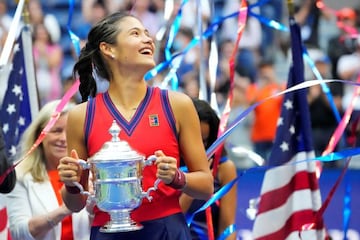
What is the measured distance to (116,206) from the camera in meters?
4.70

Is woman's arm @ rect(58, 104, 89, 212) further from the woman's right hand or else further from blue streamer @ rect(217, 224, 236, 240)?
A: blue streamer @ rect(217, 224, 236, 240)

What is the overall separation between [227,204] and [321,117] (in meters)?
6.29

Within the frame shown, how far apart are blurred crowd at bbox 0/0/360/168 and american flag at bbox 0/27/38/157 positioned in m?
5.05

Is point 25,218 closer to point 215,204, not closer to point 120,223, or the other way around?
point 215,204

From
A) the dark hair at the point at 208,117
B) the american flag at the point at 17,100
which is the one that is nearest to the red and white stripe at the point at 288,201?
the dark hair at the point at 208,117

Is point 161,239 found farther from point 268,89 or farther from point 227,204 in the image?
point 268,89

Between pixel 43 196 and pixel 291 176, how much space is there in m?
1.37

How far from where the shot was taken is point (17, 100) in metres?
7.39

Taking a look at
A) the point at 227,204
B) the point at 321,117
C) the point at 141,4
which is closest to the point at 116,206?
the point at 227,204

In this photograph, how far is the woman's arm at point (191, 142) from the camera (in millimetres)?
5027

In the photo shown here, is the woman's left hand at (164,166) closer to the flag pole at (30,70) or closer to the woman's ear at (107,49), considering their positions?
the woman's ear at (107,49)

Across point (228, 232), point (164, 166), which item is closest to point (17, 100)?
point (228, 232)

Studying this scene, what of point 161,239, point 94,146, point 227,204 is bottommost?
point 227,204

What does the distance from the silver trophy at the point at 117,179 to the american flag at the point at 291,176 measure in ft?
7.15
